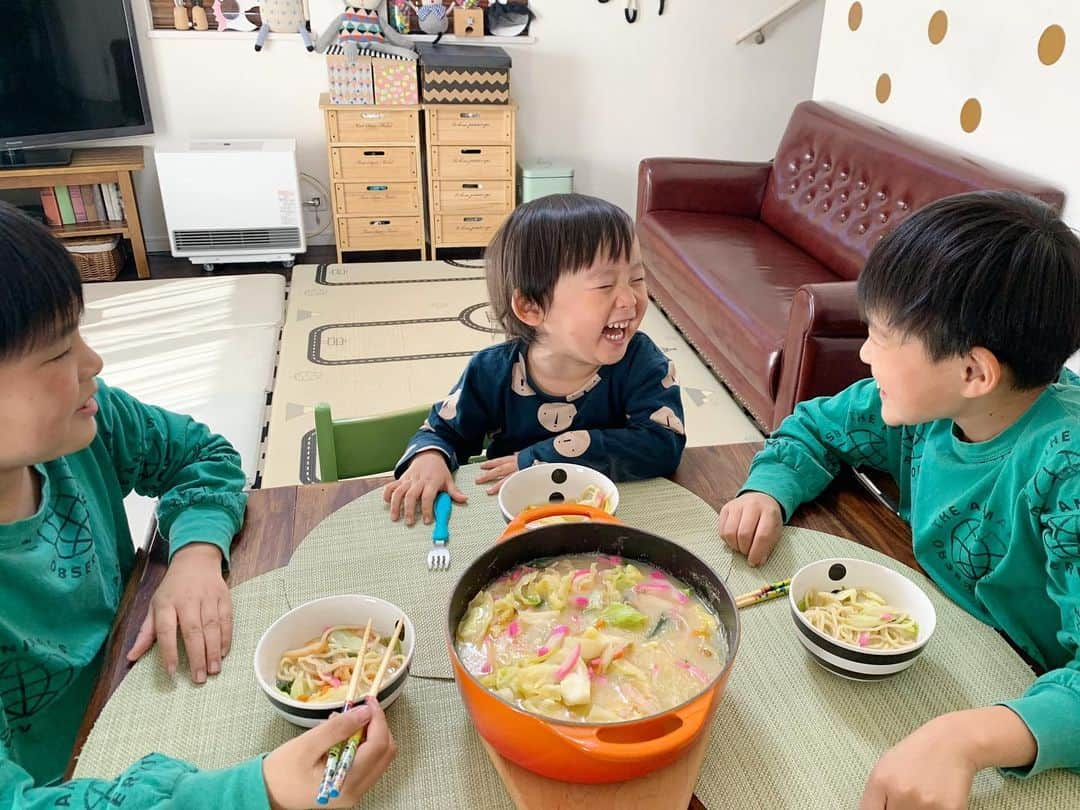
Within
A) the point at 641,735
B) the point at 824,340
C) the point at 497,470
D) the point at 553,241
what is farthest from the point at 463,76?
the point at 641,735

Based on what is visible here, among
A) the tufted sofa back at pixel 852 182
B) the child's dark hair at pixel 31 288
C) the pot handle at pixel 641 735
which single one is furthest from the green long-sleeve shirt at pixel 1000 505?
the tufted sofa back at pixel 852 182

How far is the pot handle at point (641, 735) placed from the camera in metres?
0.60

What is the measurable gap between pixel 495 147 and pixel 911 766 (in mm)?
3793

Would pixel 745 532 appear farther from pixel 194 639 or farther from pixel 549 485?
pixel 194 639

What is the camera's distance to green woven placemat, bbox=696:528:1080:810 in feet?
2.26

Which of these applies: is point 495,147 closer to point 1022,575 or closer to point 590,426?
point 590,426

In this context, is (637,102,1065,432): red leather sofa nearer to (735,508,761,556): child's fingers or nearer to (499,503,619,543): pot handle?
(735,508,761,556): child's fingers

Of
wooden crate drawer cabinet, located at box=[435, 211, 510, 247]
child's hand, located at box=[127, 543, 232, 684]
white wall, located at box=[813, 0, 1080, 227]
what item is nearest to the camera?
child's hand, located at box=[127, 543, 232, 684]

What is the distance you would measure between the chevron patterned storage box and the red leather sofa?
888mm

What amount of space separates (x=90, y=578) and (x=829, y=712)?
2.63 ft

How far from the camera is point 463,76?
3.89 metres

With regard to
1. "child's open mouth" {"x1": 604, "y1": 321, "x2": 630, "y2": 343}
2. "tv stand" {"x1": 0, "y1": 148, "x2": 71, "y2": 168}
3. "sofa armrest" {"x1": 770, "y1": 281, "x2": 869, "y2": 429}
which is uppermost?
"child's open mouth" {"x1": 604, "y1": 321, "x2": 630, "y2": 343}

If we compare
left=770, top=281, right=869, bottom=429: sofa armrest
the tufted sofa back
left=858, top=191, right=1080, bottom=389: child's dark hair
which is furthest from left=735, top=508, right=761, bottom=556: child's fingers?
the tufted sofa back

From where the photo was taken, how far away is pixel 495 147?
408 cm
